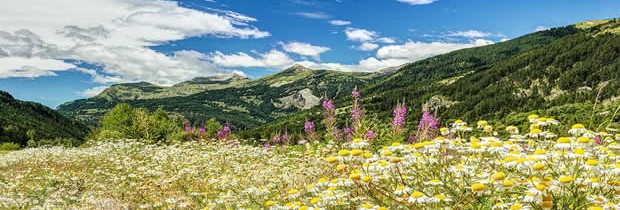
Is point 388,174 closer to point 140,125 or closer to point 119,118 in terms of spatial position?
point 140,125

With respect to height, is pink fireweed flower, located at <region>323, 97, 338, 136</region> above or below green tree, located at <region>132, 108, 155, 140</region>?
above

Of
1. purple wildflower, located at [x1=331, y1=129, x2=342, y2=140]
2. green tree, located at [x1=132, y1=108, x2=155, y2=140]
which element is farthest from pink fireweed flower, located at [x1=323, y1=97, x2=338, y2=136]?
green tree, located at [x1=132, y1=108, x2=155, y2=140]

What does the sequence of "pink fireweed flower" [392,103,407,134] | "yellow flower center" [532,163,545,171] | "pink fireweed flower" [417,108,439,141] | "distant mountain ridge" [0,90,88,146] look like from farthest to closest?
"distant mountain ridge" [0,90,88,146]
"pink fireweed flower" [392,103,407,134]
"pink fireweed flower" [417,108,439,141]
"yellow flower center" [532,163,545,171]

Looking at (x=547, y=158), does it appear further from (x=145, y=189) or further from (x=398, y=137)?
(x=145, y=189)

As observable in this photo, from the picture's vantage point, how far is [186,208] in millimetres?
7531

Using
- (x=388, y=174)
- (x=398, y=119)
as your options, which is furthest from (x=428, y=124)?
(x=388, y=174)

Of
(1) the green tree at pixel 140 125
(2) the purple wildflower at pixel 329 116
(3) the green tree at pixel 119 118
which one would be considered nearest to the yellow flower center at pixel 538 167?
(2) the purple wildflower at pixel 329 116

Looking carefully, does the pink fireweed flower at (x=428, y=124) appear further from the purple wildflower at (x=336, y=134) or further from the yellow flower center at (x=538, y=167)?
the yellow flower center at (x=538, y=167)

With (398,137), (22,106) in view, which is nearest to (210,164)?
(398,137)

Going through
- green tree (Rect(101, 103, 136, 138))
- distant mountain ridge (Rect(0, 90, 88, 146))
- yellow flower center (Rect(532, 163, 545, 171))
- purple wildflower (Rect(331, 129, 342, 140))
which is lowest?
distant mountain ridge (Rect(0, 90, 88, 146))

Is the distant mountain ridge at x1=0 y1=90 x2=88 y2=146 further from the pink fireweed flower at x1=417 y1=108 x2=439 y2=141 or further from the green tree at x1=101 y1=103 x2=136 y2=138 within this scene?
the pink fireweed flower at x1=417 y1=108 x2=439 y2=141

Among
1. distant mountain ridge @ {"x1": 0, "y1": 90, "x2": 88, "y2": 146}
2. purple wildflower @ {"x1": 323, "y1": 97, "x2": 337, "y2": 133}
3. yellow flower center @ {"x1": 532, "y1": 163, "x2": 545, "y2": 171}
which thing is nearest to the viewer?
yellow flower center @ {"x1": 532, "y1": 163, "x2": 545, "y2": 171}

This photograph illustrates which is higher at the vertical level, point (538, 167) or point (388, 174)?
point (538, 167)

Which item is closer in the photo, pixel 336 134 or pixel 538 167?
pixel 538 167
